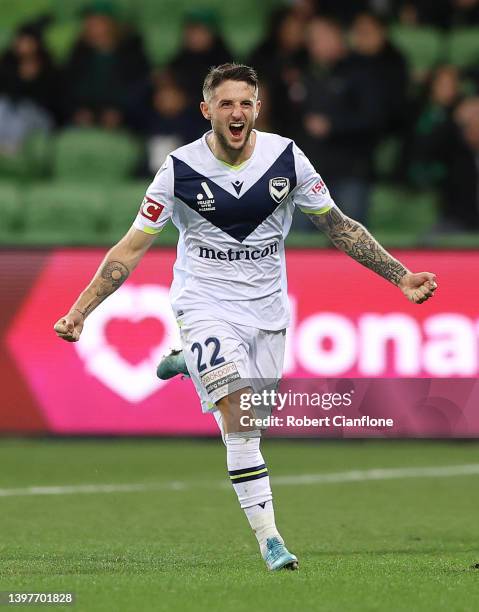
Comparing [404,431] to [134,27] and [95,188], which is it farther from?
[134,27]

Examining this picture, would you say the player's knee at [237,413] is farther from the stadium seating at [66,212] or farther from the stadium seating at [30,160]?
the stadium seating at [30,160]

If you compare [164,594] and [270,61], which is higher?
[270,61]

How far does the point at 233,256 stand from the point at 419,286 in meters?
0.97

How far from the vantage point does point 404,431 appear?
10836 millimetres

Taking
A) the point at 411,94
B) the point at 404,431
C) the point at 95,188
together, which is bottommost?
the point at 404,431

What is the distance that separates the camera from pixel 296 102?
1543 cm

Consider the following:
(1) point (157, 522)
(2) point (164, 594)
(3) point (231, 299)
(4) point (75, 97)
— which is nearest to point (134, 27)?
(4) point (75, 97)

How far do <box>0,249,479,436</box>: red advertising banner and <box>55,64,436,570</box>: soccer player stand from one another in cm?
521

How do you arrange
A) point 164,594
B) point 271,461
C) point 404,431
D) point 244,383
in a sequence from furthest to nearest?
point 271,461, point 404,431, point 244,383, point 164,594

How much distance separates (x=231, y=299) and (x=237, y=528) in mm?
2139

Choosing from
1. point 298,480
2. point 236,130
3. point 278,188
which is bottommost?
point 298,480

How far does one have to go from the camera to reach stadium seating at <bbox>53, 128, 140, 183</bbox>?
16.7 meters

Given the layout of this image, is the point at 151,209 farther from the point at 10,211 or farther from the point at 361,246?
the point at 10,211

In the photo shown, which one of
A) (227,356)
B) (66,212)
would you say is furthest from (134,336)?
(227,356)
